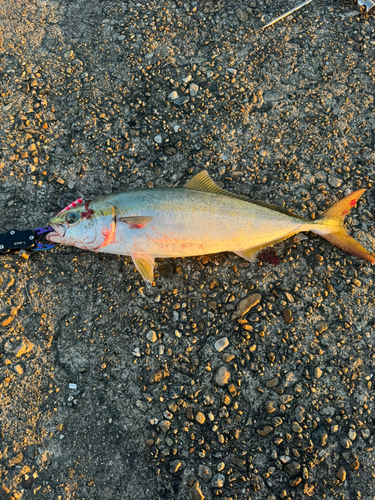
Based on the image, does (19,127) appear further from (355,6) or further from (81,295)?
(355,6)

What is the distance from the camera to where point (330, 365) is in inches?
121

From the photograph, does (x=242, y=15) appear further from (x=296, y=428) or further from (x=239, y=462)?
(x=239, y=462)

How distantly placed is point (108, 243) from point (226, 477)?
2277 mm

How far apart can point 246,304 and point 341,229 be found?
1.19m

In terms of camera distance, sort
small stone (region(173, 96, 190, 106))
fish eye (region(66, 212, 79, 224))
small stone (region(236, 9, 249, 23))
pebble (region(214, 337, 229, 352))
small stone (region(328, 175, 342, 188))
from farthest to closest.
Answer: small stone (region(236, 9, 249, 23)) < small stone (region(173, 96, 190, 106)) < small stone (region(328, 175, 342, 188)) < pebble (region(214, 337, 229, 352)) < fish eye (region(66, 212, 79, 224))

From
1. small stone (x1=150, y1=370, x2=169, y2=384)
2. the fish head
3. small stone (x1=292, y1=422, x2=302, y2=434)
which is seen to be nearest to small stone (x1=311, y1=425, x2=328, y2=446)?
small stone (x1=292, y1=422, x2=302, y2=434)

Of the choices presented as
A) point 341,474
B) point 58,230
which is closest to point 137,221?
point 58,230

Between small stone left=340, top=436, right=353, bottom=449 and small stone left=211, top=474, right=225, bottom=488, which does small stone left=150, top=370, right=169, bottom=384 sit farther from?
small stone left=340, top=436, right=353, bottom=449

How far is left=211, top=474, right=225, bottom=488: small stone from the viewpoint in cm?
279

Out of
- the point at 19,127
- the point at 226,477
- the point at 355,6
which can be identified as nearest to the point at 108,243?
the point at 19,127

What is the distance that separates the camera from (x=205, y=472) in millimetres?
2820

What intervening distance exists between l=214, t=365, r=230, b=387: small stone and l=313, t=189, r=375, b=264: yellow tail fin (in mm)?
1599

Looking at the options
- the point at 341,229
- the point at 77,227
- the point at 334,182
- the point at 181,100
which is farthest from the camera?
the point at 181,100

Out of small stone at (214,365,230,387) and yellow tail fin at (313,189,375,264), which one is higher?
yellow tail fin at (313,189,375,264)
